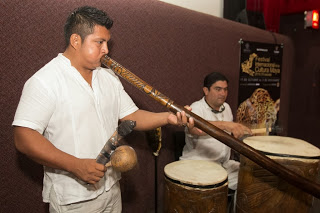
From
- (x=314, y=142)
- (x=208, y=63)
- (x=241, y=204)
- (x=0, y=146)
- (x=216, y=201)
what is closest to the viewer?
(x=0, y=146)

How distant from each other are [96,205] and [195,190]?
76 centimetres

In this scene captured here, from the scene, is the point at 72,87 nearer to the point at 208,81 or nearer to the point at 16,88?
the point at 16,88

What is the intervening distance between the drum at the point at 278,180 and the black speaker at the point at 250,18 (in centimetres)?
249

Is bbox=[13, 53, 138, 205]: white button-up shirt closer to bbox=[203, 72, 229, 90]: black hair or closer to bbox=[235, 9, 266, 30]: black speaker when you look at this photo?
bbox=[203, 72, 229, 90]: black hair

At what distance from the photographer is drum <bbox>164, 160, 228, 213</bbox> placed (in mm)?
1948

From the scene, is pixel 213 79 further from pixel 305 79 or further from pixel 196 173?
Result: pixel 305 79

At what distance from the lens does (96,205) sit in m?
1.51

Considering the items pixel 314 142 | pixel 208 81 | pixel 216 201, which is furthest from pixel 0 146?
pixel 314 142

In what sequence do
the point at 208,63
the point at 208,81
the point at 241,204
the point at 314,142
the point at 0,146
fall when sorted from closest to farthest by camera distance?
1. the point at 0,146
2. the point at 241,204
3. the point at 208,81
4. the point at 208,63
5. the point at 314,142

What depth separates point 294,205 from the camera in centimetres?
200

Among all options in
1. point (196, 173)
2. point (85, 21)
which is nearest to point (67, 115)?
point (85, 21)

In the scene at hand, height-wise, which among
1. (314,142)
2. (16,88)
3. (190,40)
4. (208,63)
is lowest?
(314,142)

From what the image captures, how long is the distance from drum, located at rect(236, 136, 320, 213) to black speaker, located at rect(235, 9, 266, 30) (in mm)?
2492

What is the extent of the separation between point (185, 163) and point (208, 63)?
154cm
